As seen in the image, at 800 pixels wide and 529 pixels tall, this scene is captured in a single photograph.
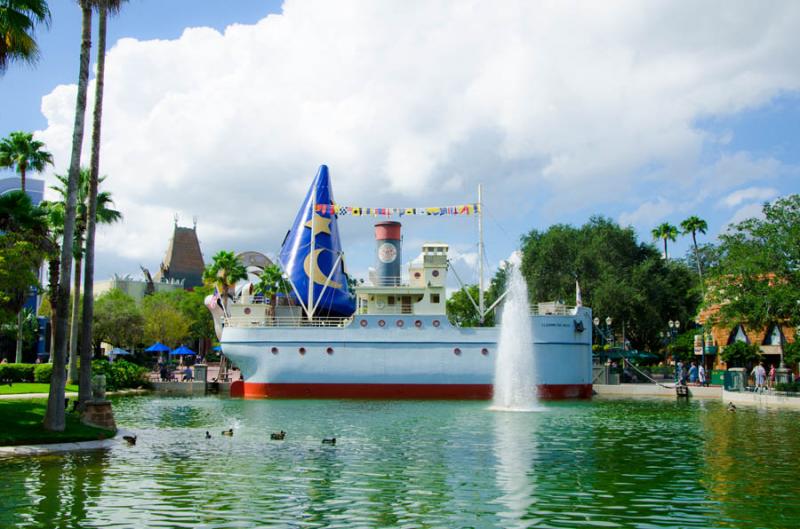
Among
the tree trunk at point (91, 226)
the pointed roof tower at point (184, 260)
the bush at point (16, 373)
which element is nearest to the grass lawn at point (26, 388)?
the bush at point (16, 373)

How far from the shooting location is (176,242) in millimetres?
98375

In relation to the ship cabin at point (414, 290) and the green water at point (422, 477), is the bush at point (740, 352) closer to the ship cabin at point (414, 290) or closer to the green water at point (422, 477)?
the ship cabin at point (414, 290)

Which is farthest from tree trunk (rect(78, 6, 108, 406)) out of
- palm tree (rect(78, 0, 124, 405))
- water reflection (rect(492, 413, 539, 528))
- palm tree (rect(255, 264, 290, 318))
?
palm tree (rect(255, 264, 290, 318))

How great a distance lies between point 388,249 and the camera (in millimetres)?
37719

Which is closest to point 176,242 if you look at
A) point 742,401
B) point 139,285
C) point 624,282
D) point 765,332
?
point 139,285

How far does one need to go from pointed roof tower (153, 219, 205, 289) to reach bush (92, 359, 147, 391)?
5838 centimetres

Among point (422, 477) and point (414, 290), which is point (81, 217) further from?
point (422, 477)

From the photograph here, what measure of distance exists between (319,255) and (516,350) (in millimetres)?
13925

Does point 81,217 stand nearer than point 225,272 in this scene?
Yes

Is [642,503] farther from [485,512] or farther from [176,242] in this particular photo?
[176,242]

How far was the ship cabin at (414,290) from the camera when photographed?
35.2m

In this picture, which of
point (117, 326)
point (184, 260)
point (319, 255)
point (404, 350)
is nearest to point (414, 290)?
point (404, 350)

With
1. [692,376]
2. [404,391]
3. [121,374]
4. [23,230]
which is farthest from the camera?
[692,376]

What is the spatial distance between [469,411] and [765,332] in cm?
2901
